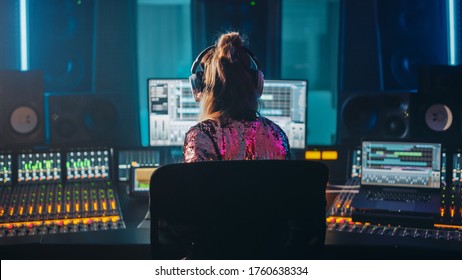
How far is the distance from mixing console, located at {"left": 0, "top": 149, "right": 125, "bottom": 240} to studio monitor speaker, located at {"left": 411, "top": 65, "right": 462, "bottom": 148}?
1.39 meters

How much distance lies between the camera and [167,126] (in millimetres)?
2818

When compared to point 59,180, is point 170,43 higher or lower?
higher

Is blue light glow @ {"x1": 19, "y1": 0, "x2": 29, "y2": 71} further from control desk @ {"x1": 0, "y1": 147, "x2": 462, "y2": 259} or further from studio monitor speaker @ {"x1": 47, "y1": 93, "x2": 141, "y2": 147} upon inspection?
control desk @ {"x1": 0, "y1": 147, "x2": 462, "y2": 259}

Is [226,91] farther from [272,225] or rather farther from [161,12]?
[161,12]

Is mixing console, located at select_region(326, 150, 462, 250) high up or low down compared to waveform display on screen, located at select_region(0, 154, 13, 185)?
down

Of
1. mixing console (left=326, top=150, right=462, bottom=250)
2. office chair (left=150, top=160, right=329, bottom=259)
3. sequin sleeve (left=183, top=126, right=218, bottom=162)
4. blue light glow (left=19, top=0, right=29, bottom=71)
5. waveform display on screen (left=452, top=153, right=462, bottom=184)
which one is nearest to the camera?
office chair (left=150, top=160, right=329, bottom=259)

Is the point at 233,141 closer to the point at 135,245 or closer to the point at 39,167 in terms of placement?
the point at 135,245

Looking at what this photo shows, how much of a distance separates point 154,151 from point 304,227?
54.7 inches

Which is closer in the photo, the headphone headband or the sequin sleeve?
the sequin sleeve

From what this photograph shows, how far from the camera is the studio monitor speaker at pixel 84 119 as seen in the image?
284 cm

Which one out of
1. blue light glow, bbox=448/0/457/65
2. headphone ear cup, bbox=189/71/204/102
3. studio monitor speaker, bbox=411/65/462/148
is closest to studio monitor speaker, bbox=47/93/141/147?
headphone ear cup, bbox=189/71/204/102

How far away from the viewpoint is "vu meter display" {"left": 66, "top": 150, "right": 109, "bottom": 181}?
2.75 m

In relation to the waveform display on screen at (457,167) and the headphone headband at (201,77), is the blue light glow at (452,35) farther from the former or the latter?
the headphone headband at (201,77)

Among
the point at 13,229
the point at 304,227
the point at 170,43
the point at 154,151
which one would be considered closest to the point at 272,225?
the point at 304,227
